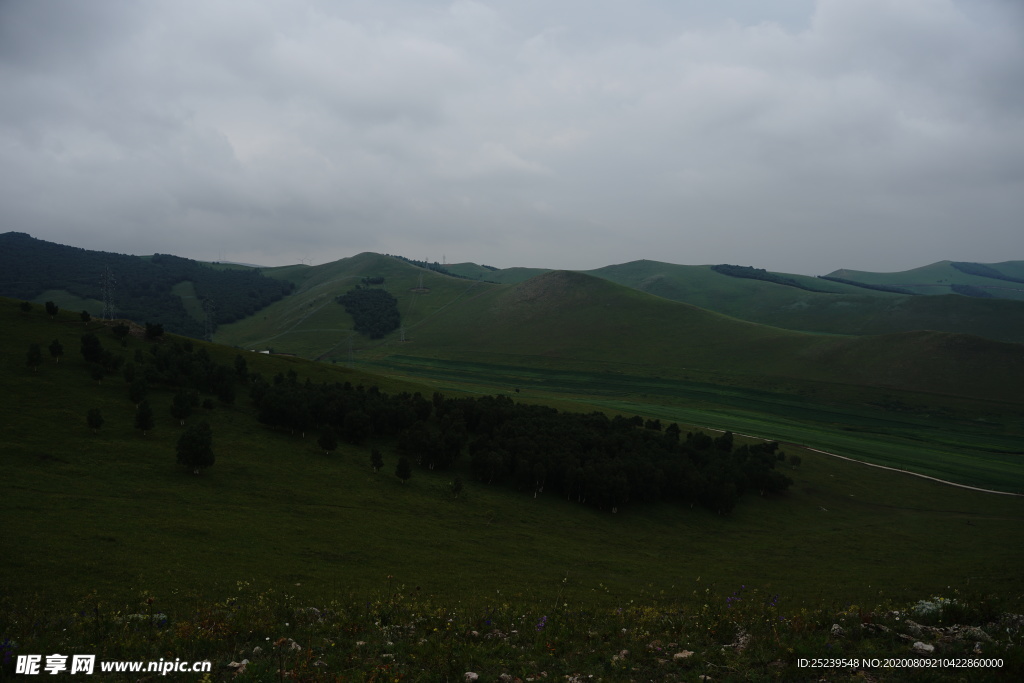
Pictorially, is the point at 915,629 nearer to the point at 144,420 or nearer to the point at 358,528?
the point at 358,528

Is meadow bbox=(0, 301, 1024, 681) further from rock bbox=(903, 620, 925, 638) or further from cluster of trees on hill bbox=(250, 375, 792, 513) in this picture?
cluster of trees on hill bbox=(250, 375, 792, 513)

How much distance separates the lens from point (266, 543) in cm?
3503

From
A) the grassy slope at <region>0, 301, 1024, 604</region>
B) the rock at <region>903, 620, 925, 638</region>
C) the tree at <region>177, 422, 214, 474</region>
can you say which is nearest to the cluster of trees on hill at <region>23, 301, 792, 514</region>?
the grassy slope at <region>0, 301, 1024, 604</region>

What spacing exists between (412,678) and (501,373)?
572ft

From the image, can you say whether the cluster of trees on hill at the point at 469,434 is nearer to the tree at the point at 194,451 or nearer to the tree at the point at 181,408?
the tree at the point at 181,408

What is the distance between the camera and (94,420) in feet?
177

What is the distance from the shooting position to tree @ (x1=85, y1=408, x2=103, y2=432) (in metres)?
54.0

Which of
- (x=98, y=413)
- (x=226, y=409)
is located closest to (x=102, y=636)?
(x=98, y=413)

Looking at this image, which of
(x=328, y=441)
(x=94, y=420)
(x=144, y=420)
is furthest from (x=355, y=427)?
(x=94, y=420)

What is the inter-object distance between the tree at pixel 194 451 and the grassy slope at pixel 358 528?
5.78 feet

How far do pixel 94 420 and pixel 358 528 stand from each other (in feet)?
115

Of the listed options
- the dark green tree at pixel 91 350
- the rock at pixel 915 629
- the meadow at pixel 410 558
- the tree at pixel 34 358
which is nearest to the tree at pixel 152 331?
the meadow at pixel 410 558

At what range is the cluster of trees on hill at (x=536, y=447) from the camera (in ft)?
215

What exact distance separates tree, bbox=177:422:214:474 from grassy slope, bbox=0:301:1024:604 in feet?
5.78
